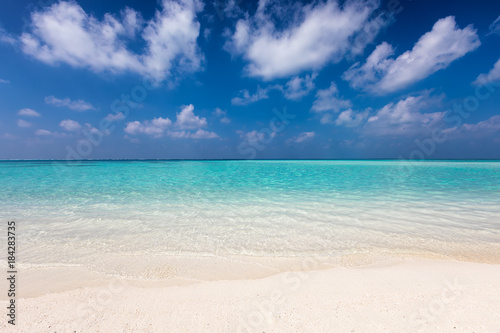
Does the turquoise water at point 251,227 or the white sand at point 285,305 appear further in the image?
the turquoise water at point 251,227

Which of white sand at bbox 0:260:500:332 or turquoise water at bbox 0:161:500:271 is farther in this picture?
turquoise water at bbox 0:161:500:271

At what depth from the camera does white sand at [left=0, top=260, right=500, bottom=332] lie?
8.32 feet

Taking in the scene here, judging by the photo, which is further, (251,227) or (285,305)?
(251,227)

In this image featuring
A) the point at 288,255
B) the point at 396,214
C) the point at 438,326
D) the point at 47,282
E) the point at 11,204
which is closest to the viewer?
the point at 438,326

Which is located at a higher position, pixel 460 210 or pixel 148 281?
pixel 460 210

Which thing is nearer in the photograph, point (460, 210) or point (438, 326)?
point (438, 326)

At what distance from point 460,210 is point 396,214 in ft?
9.69

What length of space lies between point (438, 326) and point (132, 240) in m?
6.34

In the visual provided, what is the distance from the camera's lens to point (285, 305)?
2.88 m

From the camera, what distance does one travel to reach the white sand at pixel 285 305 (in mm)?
2537

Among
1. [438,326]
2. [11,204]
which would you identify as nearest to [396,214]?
[438,326]

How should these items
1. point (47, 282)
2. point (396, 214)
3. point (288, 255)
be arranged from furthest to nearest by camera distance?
point (396, 214), point (288, 255), point (47, 282)

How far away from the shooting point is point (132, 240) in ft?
17.9

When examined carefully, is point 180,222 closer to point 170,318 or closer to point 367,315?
point 170,318
